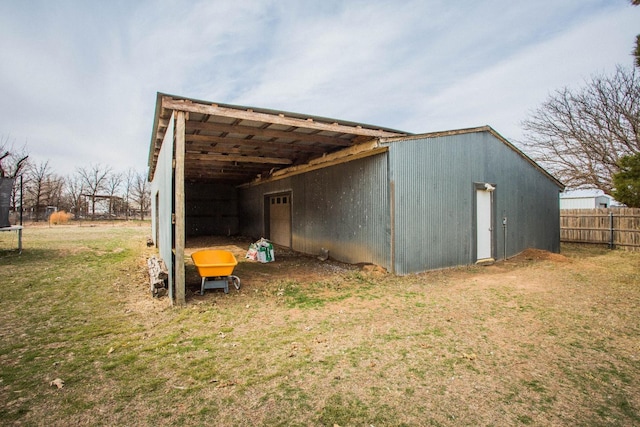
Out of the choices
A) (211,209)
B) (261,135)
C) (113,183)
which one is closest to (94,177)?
(113,183)

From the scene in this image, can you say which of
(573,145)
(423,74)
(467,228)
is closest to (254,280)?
(467,228)

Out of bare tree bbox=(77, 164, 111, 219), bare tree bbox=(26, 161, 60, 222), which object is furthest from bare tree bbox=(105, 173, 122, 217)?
bare tree bbox=(26, 161, 60, 222)

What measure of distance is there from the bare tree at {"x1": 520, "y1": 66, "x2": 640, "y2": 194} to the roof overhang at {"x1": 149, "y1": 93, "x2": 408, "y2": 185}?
1593 centimetres

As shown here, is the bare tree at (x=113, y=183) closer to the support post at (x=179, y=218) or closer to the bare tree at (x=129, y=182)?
the bare tree at (x=129, y=182)

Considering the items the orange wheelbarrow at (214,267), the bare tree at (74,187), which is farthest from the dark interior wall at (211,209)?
the bare tree at (74,187)

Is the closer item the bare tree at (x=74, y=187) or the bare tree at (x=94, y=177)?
the bare tree at (x=74, y=187)

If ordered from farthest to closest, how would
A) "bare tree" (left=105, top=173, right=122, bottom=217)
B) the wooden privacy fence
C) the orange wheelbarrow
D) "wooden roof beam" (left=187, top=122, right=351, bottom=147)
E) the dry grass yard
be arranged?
"bare tree" (left=105, top=173, right=122, bottom=217) < the wooden privacy fence < "wooden roof beam" (left=187, top=122, right=351, bottom=147) < the orange wheelbarrow < the dry grass yard

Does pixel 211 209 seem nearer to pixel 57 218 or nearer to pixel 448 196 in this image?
pixel 448 196

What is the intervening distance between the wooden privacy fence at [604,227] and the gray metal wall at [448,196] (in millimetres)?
5292

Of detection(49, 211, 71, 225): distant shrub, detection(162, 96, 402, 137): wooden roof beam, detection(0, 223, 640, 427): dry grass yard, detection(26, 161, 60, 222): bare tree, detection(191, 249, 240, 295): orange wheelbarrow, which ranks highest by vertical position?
detection(26, 161, 60, 222): bare tree

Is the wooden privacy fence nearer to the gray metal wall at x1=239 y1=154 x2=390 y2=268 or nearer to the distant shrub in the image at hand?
the gray metal wall at x1=239 y1=154 x2=390 y2=268

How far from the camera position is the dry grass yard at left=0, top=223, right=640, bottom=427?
207 cm

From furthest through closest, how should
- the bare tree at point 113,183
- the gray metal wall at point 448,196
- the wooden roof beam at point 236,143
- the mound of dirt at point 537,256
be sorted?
the bare tree at point 113,183
the mound of dirt at point 537,256
the wooden roof beam at point 236,143
the gray metal wall at point 448,196

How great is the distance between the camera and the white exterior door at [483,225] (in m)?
7.90
